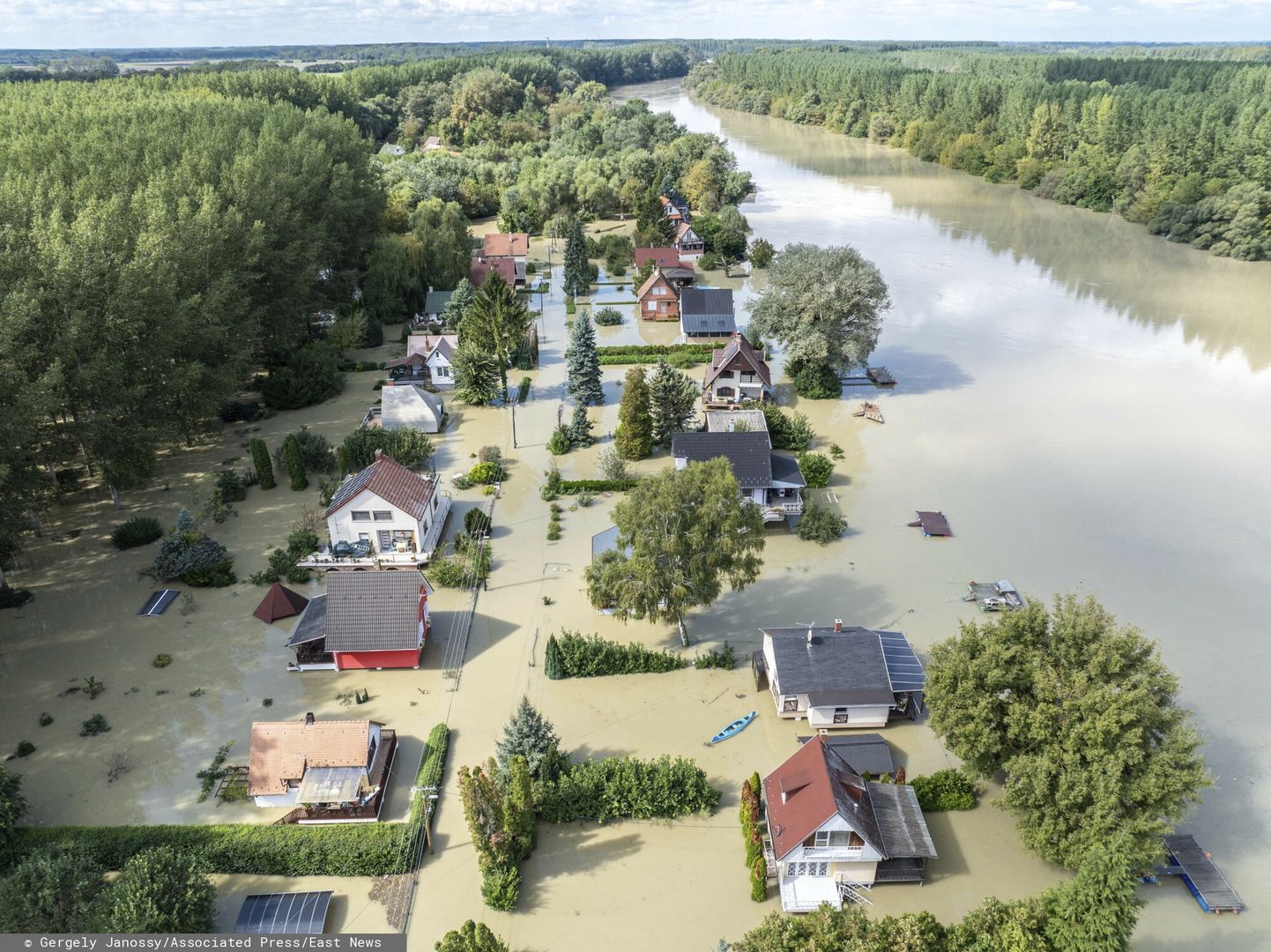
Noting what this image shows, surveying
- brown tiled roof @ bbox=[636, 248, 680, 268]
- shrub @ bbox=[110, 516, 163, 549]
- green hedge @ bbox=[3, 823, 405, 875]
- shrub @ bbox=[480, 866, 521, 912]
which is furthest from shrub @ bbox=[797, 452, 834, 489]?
brown tiled roof @ bbox=[636, 248, 680, 268]

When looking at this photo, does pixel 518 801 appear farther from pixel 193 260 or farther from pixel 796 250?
pixel 796 250

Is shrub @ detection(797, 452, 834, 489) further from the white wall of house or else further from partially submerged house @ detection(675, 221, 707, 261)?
partially submerged house @ detection(675, 221, 707, 261)

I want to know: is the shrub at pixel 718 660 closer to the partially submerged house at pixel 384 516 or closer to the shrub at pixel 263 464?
the partially submerged house at pixel 384 516

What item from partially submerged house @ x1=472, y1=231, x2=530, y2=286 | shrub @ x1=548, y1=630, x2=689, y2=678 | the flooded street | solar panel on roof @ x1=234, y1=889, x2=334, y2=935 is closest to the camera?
solar panel on roof @ x1=234, y1=889, x2=334, y2=935

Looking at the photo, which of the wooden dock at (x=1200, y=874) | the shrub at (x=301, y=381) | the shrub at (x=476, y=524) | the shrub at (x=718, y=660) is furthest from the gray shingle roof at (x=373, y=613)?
the shrub at (x=301, y=381)

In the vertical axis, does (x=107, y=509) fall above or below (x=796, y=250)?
below

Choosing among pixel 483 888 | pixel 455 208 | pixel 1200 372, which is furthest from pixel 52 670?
pixel 1200 372
